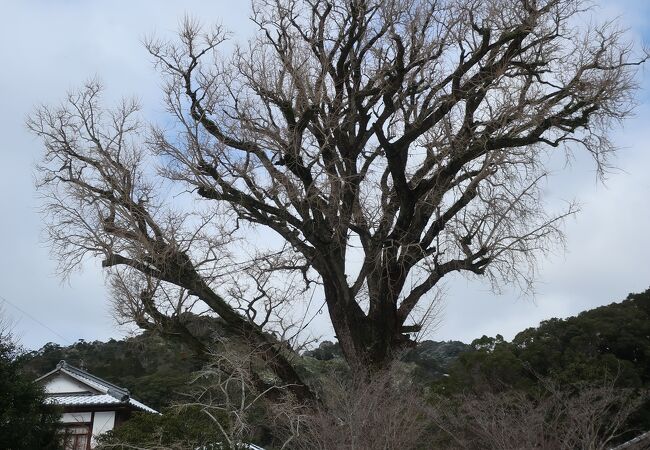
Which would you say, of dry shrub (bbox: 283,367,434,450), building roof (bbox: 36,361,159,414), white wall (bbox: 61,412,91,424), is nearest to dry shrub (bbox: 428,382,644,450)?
dry shrub (bbox: 283,367,434,450)

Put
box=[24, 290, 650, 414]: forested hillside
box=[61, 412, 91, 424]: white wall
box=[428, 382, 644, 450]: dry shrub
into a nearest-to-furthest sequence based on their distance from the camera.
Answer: box=[428, 382, 644, 450]: dry shrub < box=[61, 412, 91, 424]: white wall < box=[24, 290, 650, 414]: forested hillside

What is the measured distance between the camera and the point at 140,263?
13.4 meters

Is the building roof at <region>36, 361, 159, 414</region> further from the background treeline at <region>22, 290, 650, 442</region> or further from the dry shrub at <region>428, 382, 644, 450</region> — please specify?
the dry shrub at <region>428, 382, 644, 450</region>

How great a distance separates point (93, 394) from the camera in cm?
2242

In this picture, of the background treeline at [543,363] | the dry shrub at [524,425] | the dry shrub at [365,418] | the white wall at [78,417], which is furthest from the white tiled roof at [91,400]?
the dry shrub at [524,425]

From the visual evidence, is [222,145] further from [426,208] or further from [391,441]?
[391,441]

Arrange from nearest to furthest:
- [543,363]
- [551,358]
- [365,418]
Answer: [365,418], [551,358], [543,363]

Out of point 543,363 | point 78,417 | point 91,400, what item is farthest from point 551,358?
point 78,417

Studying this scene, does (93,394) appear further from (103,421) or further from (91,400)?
(103,421)

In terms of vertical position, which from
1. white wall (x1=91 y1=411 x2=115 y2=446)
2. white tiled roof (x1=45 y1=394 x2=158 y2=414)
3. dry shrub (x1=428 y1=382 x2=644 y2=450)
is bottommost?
dry shrub (x1=428 y1=382 x2=644 y2=450)

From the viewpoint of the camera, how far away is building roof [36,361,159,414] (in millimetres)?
21453

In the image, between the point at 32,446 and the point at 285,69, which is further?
the point at 285,69

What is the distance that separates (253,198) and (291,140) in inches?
55.2

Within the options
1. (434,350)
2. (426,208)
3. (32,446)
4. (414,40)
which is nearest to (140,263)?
(32,446)
